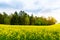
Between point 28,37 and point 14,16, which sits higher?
point 14,16

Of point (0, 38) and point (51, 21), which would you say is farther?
point (51, 21)

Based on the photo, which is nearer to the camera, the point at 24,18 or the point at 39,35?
the point at 39,35

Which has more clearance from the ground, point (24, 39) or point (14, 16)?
point (14, 16)

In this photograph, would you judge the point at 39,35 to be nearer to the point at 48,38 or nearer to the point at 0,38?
the point at 48,38

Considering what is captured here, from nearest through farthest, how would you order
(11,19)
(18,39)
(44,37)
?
(18,39), (44,37), (11,19)

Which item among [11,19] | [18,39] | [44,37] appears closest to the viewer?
[18,39]

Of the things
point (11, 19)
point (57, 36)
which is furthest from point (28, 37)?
point (11, 19)

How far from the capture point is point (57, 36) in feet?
78.1

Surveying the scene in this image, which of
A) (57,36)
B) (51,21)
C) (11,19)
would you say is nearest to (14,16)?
(11,19)

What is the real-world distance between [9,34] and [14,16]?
42290 millimetres

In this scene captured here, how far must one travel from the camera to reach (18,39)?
20.8 m

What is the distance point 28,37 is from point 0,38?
334cm

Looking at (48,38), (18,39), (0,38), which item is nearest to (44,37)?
(48,38)

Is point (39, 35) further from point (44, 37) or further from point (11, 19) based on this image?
point (11, 19)
